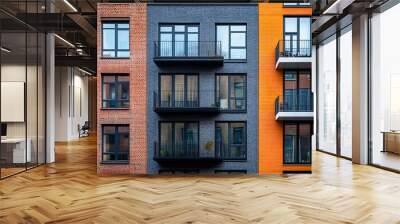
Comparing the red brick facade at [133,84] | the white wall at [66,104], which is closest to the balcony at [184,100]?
the red brick facade at [133,84]

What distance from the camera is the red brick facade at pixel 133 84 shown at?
1089cm

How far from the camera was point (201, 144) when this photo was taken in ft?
36.1

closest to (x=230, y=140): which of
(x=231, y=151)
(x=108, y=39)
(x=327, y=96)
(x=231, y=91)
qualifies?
(x=231, y=151)

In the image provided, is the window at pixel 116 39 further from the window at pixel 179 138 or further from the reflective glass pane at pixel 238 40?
the reflective glass pane at pixel 238 40

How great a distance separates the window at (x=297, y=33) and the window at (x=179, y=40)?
9.13ft

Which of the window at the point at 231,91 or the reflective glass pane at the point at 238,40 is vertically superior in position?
the reflective glass pane at the point at 238,40

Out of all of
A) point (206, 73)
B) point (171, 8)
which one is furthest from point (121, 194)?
point (171, 8)

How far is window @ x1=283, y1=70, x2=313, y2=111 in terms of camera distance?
35.6 ft

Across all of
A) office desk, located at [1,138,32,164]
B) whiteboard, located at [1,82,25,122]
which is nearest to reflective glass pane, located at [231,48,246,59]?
whiteboard, located at [1,82,25,122]

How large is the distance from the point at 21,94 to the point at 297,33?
8.64 metres

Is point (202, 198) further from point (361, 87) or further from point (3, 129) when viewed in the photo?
point (361, 87)

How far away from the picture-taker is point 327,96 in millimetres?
16688

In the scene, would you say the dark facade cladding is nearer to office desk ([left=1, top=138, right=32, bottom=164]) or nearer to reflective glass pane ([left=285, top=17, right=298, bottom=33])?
reflective glass pane ([left=285, top=17, right=298, bottom=33])

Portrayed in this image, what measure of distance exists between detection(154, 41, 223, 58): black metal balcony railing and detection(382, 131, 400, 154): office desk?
19.6 feet
